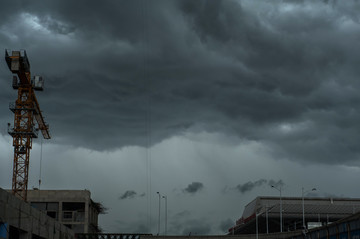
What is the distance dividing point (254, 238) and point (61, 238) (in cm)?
4079

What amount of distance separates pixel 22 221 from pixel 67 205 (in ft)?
325

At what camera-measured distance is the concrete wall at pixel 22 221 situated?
162ft

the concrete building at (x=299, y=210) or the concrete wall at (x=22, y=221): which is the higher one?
the concrete building at (x=299, y=210)

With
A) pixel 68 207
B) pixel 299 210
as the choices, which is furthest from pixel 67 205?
pixel 299 210

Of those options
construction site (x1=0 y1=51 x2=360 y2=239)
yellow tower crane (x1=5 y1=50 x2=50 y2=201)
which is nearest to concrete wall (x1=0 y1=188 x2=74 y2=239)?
construction site (x1=0 y1=51 x2=360 y2=239)

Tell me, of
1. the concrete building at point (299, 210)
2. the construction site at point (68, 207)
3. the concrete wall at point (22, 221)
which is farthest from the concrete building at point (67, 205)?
the concrete wall at point (22, 221)

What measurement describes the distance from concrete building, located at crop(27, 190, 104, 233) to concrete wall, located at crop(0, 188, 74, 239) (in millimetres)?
73761

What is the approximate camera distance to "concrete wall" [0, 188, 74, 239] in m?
49.5

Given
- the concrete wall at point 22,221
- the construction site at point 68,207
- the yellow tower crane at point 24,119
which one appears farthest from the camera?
the yellow tower crane at point 24,119

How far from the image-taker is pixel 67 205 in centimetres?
15275

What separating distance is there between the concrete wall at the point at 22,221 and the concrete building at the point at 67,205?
73761 millimetres

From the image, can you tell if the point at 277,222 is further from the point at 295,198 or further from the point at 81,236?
the point at 81,236

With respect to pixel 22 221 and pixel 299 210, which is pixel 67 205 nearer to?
pixel 299 210

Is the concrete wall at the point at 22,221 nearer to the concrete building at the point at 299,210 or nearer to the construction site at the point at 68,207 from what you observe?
the construction site at the point at 68,207
